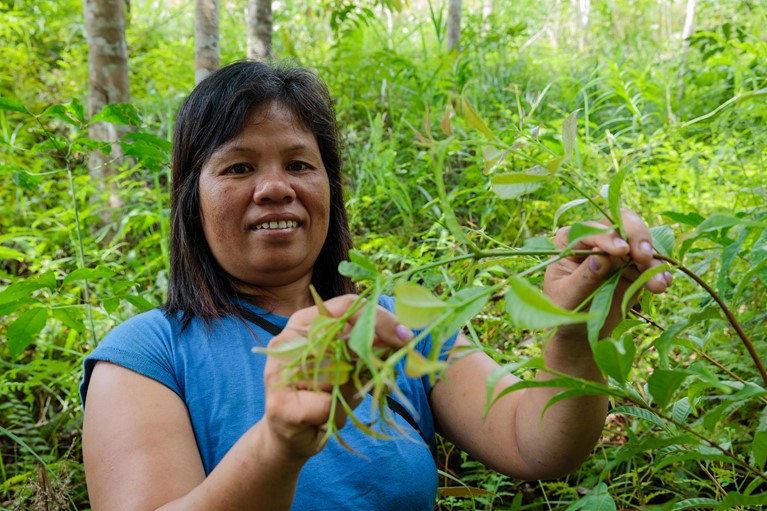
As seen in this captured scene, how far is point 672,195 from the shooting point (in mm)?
2404

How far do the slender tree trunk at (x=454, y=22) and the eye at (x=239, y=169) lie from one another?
3086 mm

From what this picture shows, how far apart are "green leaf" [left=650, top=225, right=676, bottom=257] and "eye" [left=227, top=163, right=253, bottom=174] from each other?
77 centimetres

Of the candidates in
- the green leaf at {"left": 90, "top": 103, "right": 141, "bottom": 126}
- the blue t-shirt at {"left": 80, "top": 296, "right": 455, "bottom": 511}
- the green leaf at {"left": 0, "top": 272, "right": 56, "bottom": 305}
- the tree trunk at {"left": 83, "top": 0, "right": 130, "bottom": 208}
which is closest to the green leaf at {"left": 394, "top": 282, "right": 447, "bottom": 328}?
the blue t-shirt at {"left": 80, "top": 296, "right": 455, "bottom": 511}

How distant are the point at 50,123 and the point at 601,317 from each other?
4.29m

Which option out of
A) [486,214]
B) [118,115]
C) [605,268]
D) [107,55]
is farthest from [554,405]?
[107,55]

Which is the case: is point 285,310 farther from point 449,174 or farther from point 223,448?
point 449,174

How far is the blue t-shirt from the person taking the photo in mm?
1154

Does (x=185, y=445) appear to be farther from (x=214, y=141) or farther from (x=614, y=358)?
(x=614, y=358)

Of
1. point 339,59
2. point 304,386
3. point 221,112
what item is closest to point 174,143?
point 221,112

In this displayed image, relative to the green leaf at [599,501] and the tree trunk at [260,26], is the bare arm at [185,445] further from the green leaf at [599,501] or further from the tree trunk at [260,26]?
the tree trunk at [260,26]

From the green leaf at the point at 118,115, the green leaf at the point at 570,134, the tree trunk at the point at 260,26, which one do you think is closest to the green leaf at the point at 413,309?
the green leaf at the point at 570,134

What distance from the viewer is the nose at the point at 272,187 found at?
1215 mm

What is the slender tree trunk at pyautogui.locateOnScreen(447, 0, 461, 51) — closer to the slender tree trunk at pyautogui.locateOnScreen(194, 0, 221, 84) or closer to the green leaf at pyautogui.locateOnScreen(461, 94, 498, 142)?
the slender tree trunk at pyautogui.locateOnScreen(194, 0, 221, 84)

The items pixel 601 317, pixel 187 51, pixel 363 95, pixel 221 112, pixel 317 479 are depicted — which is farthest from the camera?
pixel 187 51
